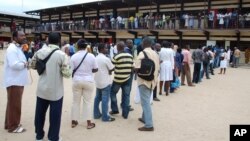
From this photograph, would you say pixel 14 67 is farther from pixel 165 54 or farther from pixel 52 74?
pixel 165 54

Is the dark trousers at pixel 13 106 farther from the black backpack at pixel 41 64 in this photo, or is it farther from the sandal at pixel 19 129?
the black backpack at pixel 41 64

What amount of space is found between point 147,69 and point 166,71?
3678mm

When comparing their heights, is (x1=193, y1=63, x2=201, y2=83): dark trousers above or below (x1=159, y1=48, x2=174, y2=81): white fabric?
below

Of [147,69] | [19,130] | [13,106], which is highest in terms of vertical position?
[147,69]

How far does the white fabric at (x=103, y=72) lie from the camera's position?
635cm

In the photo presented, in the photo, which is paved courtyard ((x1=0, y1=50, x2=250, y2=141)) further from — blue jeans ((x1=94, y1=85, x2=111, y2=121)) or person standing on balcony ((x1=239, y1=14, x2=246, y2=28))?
person standing on balcony ((x1=239, y1=14, x2=246, y2=28))

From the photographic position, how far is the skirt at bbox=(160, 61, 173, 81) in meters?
9.45

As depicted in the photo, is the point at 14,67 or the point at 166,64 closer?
the point at 14,67

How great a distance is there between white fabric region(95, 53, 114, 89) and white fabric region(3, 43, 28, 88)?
1.45m

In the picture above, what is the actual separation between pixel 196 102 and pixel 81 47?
422 centimetres

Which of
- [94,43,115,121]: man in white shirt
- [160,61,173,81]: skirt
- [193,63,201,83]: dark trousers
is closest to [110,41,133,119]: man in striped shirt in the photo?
[94,43,115,121]: man in white shirt

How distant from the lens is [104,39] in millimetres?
31594

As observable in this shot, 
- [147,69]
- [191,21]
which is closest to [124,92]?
[147,69]

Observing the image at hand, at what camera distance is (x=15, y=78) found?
5445 millimetres
